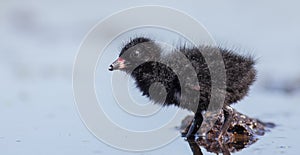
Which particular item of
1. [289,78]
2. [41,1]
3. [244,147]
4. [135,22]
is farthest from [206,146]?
[41,1]

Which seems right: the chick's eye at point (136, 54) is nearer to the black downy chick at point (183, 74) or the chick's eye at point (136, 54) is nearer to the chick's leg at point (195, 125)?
the black downy chick at point (183, 74)

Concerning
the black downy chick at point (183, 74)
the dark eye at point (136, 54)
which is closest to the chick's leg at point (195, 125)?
the black downy chick at point (183, 74)

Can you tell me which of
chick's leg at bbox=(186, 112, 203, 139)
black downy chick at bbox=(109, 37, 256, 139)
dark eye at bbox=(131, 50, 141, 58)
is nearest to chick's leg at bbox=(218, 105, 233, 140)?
black downy chick at bbox=(109, 37, 256, 139)

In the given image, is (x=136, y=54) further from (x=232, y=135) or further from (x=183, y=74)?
(x=232, y=135)

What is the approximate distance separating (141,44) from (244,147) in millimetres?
1346

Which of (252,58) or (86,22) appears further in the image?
(86,22)

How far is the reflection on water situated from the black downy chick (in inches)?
4.6

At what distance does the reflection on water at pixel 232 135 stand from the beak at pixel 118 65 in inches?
32.7

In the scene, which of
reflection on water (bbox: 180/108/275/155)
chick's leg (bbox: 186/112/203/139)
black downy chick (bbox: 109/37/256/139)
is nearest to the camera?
reflection on water (bbox: 180/108/275/155)

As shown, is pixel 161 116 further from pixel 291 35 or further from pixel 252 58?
pixel 291 35

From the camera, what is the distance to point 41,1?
1113 centimetres

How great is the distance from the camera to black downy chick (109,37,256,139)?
709cm

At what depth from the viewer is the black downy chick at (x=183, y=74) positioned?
23.3 ft

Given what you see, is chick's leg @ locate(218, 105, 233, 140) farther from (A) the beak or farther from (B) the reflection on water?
(A) the beak
